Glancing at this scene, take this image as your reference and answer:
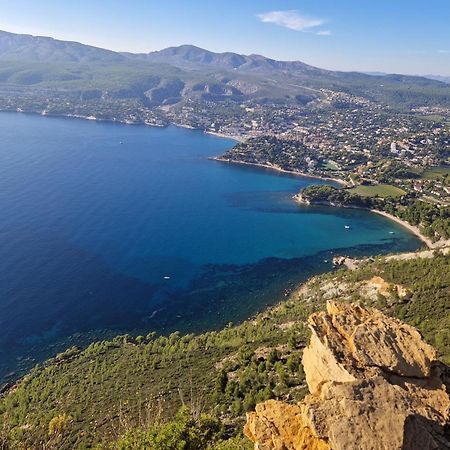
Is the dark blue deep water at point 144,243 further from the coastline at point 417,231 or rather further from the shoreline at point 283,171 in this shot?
the shoreline at point 283,171

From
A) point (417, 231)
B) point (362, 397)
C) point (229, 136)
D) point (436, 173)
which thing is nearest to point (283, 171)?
point (436, 173)

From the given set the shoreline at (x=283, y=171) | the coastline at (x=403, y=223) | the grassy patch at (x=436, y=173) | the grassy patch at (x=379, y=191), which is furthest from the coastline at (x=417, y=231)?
the grassy patch at (x=436, y=173)

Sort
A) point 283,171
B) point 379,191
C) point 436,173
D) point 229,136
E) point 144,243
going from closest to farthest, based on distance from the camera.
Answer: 1. point 144,243
2. point 379,191
3. point 436,173
4. point 283,171
5. point 229,136

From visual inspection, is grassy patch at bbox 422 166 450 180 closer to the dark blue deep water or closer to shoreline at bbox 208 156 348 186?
shoreline at bbox 208 156 348 186

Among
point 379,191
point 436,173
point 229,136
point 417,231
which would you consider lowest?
point 417,231

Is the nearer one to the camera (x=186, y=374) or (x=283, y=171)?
(x=186, y=374)

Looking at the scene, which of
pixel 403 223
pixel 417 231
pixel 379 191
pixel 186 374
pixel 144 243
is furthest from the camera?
pixel 379 191

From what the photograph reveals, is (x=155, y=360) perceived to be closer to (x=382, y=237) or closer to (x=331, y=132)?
(x=382, y=237)

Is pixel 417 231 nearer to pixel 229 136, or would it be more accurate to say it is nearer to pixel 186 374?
pixel 186 374
